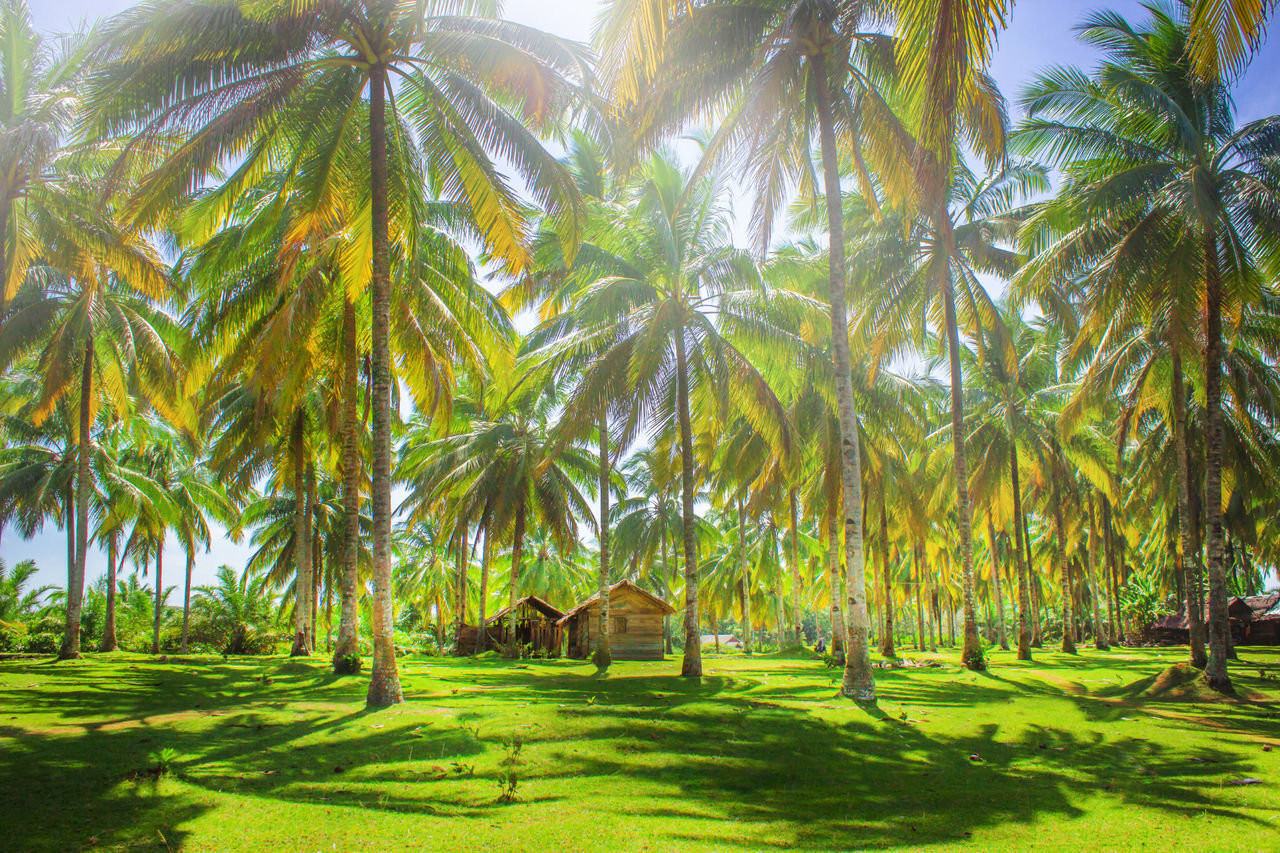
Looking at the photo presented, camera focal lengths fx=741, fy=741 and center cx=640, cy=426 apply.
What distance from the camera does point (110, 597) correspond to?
22.9 metres

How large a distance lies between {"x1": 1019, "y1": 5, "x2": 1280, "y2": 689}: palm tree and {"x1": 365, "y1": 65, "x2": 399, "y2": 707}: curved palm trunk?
1146cm

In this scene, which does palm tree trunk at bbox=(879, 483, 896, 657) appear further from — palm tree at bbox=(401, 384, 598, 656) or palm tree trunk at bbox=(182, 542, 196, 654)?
palm tree trunk at bbox=(182, 542, 196, 654)

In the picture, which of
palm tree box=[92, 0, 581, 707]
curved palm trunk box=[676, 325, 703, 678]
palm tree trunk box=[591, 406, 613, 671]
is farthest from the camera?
palm tree trunk box=[591, 406, 613, 671]

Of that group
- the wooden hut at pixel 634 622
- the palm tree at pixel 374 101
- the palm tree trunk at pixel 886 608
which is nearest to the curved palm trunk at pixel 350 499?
the palm tree at pixel 374 101

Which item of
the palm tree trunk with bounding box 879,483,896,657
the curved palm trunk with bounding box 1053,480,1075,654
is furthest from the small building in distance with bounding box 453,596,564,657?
the curved palm trunk with bounding box 1053,480,1075,654

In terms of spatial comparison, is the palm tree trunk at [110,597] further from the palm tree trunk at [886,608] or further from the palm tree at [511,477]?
the palm tree trunk at [886,608]

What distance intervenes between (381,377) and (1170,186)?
13044mm

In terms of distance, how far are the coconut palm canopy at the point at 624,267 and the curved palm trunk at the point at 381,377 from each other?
59 mm

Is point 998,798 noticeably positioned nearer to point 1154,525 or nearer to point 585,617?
point 585,617

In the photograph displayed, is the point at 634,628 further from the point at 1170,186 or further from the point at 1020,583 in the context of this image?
the point at 1170,186

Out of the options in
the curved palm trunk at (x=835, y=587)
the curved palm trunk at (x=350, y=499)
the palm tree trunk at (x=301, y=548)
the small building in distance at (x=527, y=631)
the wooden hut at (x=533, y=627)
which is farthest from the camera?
the wooden hut at (x=533, y=627)

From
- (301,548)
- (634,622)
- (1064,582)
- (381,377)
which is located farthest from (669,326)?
(1064,582)

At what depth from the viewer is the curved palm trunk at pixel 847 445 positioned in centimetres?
1069

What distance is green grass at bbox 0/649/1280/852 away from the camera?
4684mm
